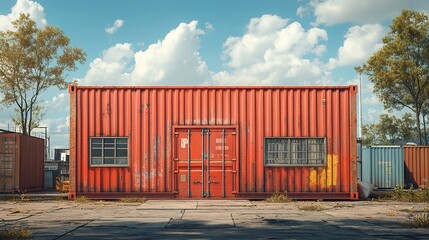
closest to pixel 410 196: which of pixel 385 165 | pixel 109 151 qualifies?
pixel 109 151

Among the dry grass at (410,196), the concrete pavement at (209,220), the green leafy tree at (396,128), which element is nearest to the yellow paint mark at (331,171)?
the concrete pavement at (209,220)

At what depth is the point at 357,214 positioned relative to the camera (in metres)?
13.6

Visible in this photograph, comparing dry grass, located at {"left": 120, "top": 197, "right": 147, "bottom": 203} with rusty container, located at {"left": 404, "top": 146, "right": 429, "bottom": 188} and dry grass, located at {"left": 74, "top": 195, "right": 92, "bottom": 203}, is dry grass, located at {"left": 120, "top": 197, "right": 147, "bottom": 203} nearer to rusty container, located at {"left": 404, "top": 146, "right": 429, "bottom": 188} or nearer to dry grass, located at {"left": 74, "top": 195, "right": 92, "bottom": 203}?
dry grass, located at {"left": 74, "top": 195, "right": 92, "bottom": 203}

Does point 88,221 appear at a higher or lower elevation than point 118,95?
lower

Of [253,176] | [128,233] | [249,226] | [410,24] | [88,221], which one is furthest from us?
[410,24]

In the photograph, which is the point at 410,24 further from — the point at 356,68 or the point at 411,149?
the point at 411,149

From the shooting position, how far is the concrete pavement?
9.70 m

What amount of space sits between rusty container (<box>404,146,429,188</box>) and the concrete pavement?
12366 mm

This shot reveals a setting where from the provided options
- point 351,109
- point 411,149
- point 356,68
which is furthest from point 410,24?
point 351,109

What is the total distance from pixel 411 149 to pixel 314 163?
13044 mm

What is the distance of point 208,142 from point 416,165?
15355mm

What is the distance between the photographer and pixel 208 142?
57.5 feet

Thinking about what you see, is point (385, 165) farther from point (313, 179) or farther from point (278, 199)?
point (278, 199)

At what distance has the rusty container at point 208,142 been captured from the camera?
17.5 m
